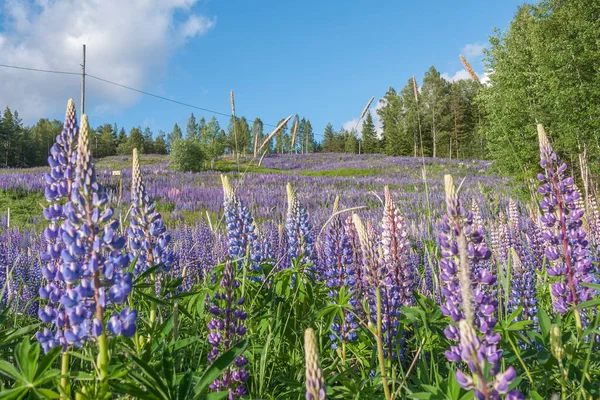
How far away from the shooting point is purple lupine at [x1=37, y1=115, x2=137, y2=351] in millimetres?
1234

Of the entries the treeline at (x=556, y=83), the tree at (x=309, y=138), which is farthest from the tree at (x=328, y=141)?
the treeline at (x=556, y=83)

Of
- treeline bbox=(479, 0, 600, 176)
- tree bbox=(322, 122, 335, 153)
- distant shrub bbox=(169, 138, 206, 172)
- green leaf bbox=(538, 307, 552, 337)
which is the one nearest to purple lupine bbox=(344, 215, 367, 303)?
green leaf bbox=(538, 307, 552, 337)

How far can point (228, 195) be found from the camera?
348 centimetres

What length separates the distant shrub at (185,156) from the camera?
2669cm

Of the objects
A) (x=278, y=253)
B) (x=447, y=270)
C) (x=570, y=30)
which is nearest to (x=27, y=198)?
(x=278, y=253)

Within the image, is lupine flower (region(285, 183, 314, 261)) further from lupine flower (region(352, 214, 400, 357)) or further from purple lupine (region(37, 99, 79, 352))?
purple lupine (region(37, 99, 79, 352))

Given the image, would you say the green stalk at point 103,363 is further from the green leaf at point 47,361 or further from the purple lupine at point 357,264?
the purple lupine at point 357,264

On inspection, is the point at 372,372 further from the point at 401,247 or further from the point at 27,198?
the point at 27,198

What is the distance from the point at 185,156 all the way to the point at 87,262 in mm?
26761

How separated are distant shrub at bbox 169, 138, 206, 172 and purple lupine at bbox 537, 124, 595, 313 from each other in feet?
85.2

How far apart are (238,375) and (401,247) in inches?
45.7

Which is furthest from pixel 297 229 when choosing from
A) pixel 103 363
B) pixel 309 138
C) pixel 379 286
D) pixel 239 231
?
pixel 309 138

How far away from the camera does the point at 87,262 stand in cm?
132

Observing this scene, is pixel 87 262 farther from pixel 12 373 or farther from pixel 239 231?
pixel 239 231
